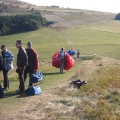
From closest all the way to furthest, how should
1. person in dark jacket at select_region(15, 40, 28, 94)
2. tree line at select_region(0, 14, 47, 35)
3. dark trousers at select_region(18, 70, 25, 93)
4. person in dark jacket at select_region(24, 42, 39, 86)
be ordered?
person in dark jacket at select_region(15, 40, 28, 94) < dark trousers at select_region(18, 70, 25, 93) < person in dark jacket at select_region(24, 42, 39, 86) < tree line at select_region(0, 14, 47, 35)

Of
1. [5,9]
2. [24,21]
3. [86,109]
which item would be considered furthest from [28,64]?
[5,9]

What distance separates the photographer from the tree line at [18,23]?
74875mm

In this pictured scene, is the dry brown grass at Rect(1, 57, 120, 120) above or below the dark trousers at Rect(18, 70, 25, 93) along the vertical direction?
below

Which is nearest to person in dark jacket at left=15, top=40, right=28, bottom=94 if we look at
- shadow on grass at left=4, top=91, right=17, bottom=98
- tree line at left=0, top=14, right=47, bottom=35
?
shadow on grass at left=4, top=91, right=17, bottom=98

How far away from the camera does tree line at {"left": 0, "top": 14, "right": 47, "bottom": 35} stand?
7488 centimetres

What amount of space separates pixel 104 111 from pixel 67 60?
11.2 metres

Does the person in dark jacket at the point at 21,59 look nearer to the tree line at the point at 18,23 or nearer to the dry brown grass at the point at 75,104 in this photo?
the dry brown grass at the point at 75,104

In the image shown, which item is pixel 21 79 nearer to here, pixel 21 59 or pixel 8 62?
pixel 21 59

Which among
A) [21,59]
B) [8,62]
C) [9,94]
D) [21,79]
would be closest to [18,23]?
[8,62]

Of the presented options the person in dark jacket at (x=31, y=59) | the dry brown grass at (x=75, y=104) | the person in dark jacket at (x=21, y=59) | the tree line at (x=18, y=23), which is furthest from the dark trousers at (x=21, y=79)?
the tree line at (x=18, y=23)

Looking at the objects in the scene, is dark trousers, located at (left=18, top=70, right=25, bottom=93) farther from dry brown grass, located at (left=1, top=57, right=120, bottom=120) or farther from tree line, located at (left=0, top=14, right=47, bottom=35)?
tree line, located at (left=0, top=14, right=47, bottom=35)

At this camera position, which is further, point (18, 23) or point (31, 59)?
point (18, 23)

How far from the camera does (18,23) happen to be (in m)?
78.2

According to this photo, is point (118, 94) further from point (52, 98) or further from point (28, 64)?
point (28, 64)
